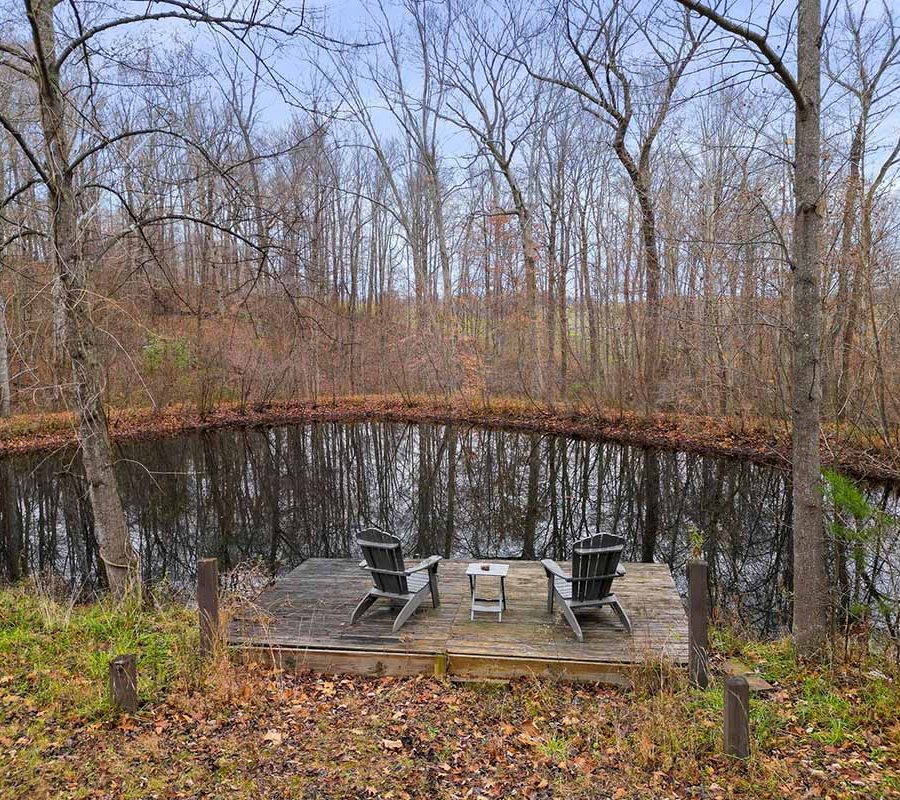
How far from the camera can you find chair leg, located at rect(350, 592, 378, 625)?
5.40m

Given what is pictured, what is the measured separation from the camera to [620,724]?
3.97 metres

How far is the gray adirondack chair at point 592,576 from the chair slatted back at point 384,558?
1364mm

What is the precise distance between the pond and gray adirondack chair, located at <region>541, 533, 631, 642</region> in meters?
2.03

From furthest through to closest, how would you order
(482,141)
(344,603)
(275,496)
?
1. (482,141)
2. (275,496)
3. (344,603)

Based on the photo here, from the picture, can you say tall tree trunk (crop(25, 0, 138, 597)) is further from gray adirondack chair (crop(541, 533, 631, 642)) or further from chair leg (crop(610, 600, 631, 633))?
chair leg (crop(610, 600, 631, 633))

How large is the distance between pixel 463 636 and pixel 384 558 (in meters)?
0.96

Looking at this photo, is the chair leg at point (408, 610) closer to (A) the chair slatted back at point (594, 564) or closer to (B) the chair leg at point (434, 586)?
(B) the chair leg at point (434, 586)

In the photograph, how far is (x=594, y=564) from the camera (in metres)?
5.02

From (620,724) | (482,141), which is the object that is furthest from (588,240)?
(620,724)

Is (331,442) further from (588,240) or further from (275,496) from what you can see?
(588,240)

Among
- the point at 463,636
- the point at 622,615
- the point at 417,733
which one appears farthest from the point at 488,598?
the point at 417,733

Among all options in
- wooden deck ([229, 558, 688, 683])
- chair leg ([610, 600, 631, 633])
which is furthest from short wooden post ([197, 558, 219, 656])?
chair leg ([610, 600, 631, 633])

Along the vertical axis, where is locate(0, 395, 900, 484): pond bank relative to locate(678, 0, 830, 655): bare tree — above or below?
below

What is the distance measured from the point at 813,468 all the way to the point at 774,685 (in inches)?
65.3
